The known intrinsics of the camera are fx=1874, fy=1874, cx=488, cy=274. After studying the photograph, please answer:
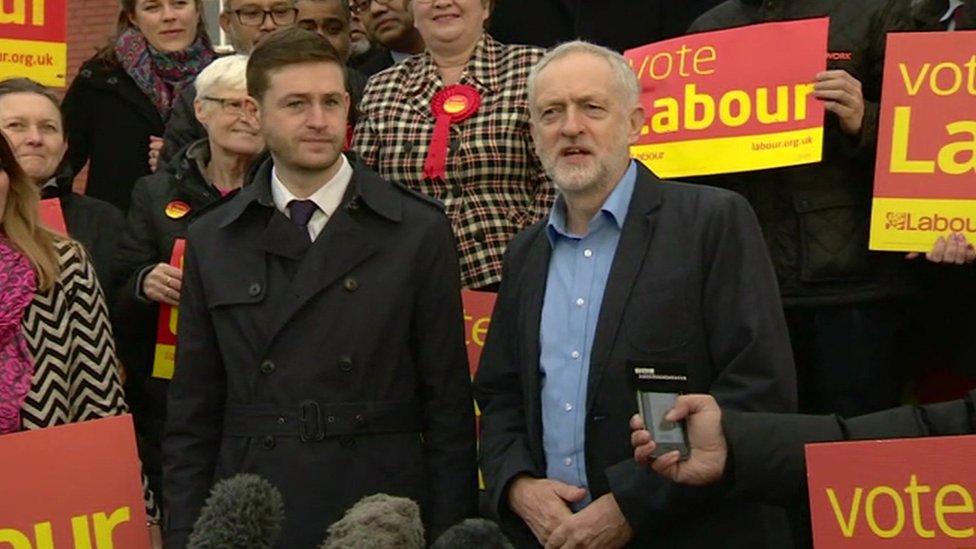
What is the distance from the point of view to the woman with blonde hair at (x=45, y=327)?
5602mm

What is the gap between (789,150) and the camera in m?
6.18

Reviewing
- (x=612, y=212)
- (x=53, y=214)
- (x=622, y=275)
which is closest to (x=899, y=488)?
(x=622, y=275)

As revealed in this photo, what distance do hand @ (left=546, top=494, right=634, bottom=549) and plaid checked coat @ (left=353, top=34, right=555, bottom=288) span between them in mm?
1619

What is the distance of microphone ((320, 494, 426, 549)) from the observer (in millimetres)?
4039

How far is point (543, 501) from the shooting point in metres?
5.04

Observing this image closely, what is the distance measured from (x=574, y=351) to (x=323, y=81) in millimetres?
1180

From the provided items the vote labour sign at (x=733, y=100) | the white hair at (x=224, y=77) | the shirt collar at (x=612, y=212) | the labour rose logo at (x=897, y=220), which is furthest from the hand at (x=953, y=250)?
the white hair at (x=224, y=77)

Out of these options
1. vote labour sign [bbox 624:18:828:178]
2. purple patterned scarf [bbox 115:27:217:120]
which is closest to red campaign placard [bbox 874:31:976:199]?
vote labour sign [bbox 624:18:828:178]

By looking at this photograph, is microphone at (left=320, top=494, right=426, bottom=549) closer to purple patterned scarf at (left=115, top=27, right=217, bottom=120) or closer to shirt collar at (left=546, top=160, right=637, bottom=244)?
shirt collar at (left=546, top=160, right=637, bottom=244)

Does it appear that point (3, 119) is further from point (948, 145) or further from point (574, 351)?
point (948, 145)

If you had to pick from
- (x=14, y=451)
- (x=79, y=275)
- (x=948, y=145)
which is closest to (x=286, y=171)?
(x=79, y=275)

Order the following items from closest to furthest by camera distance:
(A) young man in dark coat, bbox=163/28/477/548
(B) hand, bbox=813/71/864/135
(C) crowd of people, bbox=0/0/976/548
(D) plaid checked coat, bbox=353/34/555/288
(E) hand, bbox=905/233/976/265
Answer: (C) crowd of people, bbox=0/0/976/548 < (A) young man in dark coat, bbox=163/28/477/548 < (E) hand, bbox=905/233/976/265 < (B) hand, bbox=813/71/864/135 < (D) plaid checked coat, bbox=353/34/555/288

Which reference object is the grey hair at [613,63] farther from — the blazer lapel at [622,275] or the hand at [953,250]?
the hand at [953,250]

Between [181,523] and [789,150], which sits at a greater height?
[789,150]
